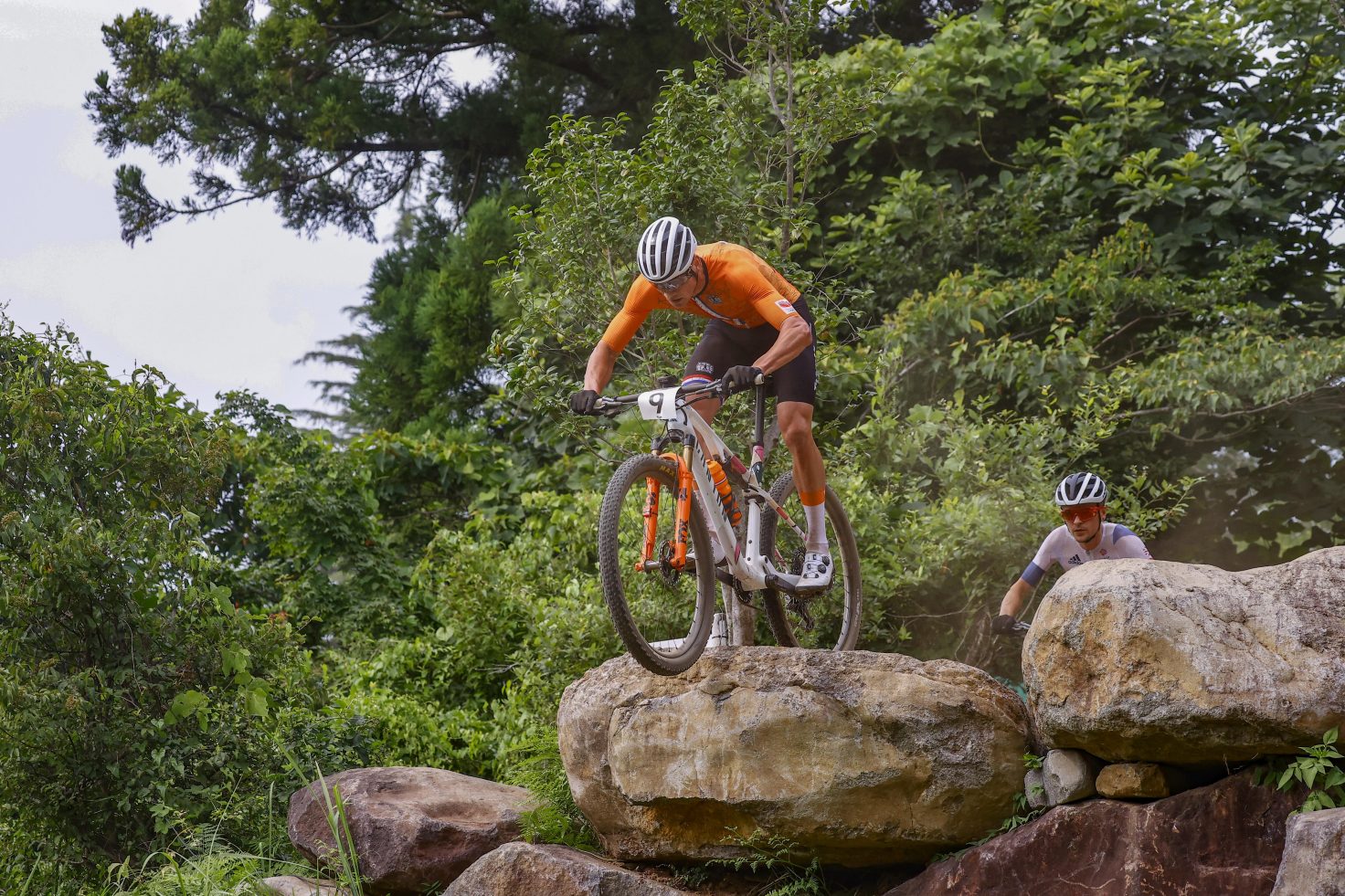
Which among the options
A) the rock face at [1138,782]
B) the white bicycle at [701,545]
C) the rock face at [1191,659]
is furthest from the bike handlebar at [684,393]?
the rock face at [1138,782]

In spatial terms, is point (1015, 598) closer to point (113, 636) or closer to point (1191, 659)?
point (1191, 659)

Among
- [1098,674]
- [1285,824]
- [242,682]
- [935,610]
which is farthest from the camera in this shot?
[935,610]

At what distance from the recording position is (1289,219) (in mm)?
10391

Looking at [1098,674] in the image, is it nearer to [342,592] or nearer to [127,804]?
[127,804]

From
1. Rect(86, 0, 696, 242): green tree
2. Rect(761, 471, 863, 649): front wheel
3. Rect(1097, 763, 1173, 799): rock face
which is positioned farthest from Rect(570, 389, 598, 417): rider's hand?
Rect(86, 0, 696, 242): green tree

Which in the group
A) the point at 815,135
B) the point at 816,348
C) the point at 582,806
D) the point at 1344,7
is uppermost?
the point at 1344,7

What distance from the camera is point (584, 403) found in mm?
5391

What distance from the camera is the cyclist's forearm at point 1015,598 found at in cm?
617

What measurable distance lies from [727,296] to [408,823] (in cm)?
297

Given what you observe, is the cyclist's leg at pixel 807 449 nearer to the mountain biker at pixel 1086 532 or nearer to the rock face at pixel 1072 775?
the mountain biker at pixel 1086 532

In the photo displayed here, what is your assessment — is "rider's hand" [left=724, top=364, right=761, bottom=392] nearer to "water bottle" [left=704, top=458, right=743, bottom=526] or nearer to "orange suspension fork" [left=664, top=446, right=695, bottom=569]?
"orange suspension fork" [left=664, top=446, right=695, bottom=569]

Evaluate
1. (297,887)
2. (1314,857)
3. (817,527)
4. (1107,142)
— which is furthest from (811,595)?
(1107,142)

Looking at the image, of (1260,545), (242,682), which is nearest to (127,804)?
(242,682)

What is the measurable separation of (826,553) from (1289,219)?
6391 mm
